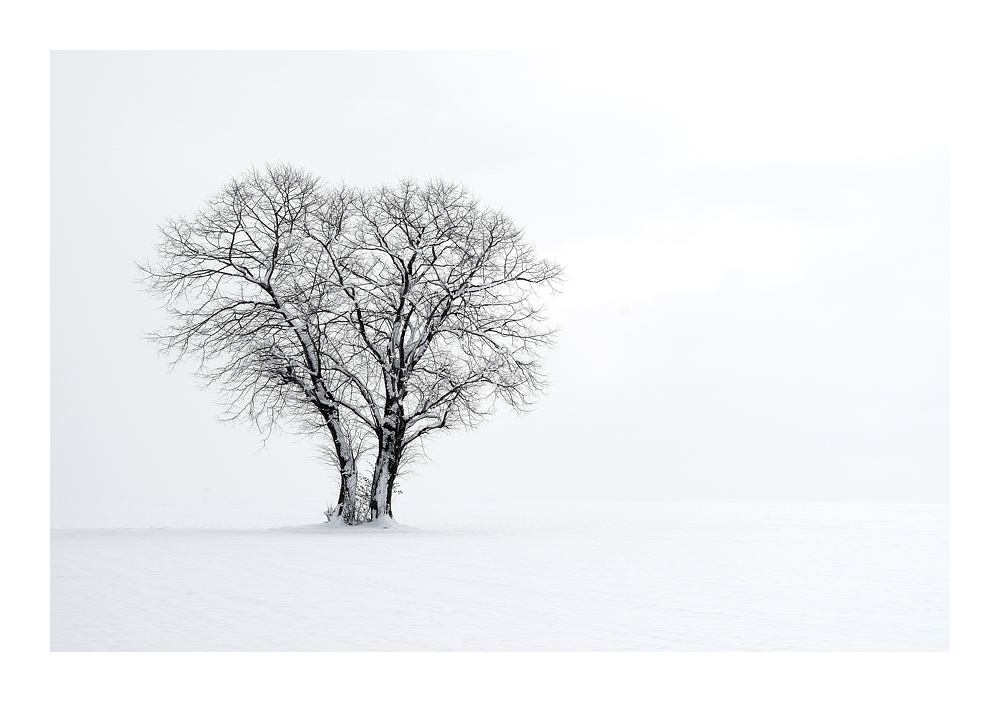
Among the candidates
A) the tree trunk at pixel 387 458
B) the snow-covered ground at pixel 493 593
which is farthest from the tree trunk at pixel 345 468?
the snow-covered ground at pixel 493 593

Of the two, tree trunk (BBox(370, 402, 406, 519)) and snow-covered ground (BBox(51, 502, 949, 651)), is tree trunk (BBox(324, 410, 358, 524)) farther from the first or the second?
snow-covered ground (BBox(51, 502, 949, 651))

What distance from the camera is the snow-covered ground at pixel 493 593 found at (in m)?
10.2

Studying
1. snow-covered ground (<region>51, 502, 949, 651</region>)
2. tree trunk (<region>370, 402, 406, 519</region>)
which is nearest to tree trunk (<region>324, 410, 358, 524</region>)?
tree trunk (<region>370, 402, 406, 519</region>)

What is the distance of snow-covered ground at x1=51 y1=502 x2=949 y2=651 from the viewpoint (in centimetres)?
1016

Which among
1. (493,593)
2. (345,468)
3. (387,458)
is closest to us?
(493,593)

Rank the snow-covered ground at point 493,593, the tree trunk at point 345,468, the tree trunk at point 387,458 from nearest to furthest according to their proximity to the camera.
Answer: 1. the snow-covered ground at point 493,593
2. the tree trunk at point 387,458
3. the tree trunk at point 345,468

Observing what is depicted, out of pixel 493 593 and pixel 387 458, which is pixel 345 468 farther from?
pixel 493 593

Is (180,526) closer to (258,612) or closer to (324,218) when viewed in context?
(324,218)

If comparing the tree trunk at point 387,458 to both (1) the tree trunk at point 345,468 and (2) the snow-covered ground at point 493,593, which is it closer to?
(1) the tree trunk at point 345,468

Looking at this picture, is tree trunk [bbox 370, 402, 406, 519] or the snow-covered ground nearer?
the snow-covered ground

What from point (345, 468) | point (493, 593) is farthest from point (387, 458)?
point (493, 593)

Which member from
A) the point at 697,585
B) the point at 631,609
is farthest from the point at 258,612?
the point at 697,585

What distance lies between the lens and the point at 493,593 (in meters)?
13.2

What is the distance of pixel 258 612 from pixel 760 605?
22.8 ft
